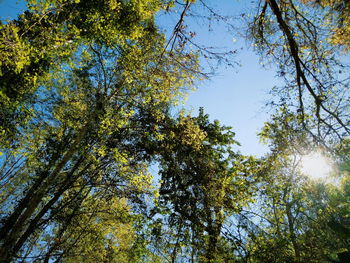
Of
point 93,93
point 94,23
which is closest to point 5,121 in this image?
point 93,93

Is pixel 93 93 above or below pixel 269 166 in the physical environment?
above

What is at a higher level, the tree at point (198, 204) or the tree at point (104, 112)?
the tree at point (104, 112)

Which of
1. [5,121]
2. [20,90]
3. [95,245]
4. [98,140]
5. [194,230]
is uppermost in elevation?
[98,140]

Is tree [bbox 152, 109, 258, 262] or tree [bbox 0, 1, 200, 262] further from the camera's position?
tree [bbox 0, 1, 200, 262]

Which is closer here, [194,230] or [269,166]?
[194,230]

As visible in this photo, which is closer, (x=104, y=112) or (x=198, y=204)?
(x=198, y=204)

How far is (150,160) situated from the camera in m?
9.30

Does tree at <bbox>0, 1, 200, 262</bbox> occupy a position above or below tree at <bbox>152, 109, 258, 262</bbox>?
above

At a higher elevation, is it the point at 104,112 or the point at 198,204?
A: the point at 104,112

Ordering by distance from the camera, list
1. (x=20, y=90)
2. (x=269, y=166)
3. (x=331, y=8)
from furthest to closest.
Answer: (x=269, y=166) → (x=20, y=90) → (x=331, y=8)

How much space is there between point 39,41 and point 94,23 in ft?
9.63

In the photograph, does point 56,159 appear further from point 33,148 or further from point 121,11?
point 121,11

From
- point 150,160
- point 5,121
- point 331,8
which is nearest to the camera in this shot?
point 331,8

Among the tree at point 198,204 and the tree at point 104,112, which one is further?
the tree at point 104,112
